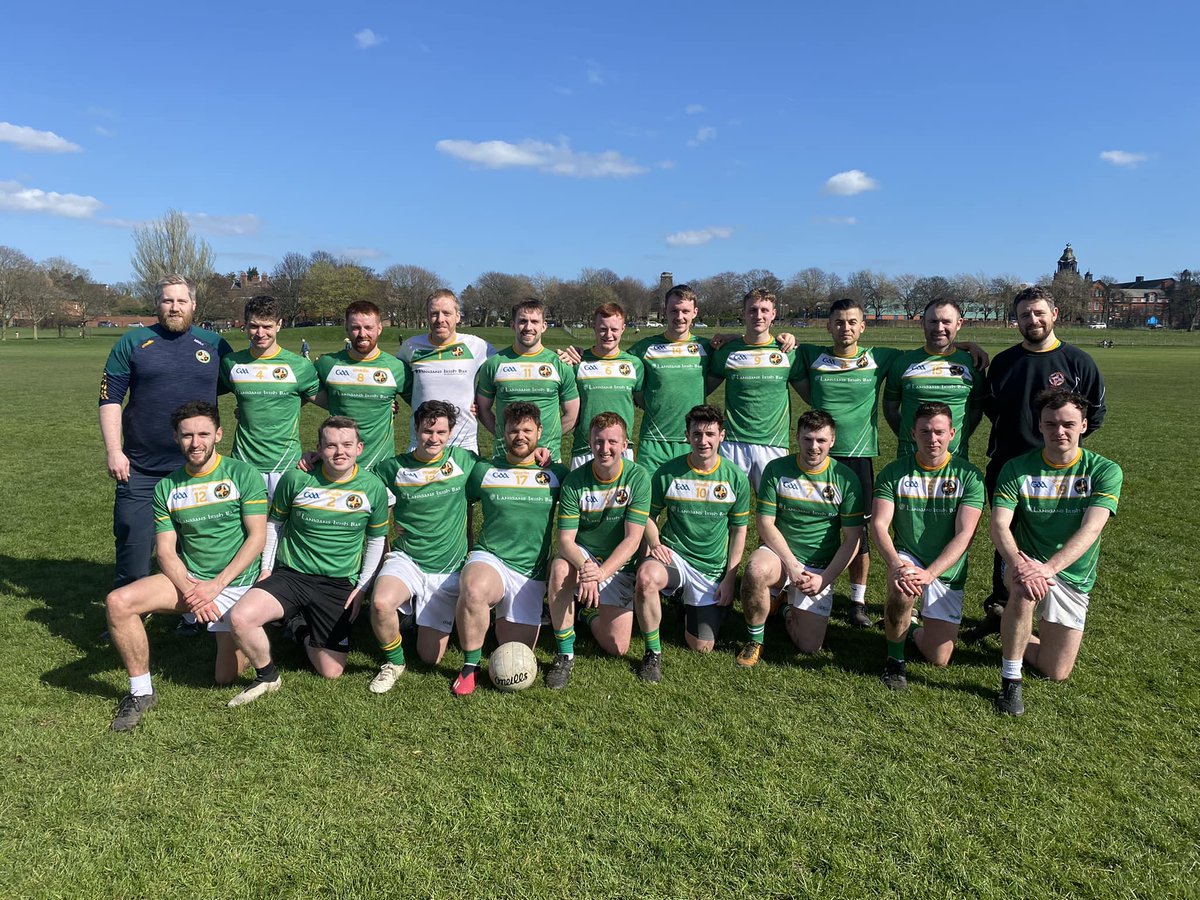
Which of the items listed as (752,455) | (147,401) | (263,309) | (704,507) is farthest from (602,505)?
(147,401)

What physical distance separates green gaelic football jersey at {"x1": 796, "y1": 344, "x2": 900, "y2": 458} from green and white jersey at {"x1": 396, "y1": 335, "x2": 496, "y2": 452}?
2682 millimetres

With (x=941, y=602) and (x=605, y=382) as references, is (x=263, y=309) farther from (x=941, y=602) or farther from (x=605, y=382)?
(x=941, y=602)

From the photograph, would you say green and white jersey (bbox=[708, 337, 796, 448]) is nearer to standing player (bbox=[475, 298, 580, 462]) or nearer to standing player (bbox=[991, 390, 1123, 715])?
Answer: standing player (bbox=[475, 298, 580, 462])

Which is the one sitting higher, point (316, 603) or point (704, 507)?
point (704, 507)

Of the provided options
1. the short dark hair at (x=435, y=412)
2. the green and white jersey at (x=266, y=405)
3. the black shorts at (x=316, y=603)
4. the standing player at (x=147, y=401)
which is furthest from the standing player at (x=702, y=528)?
the standing player at (x=147, y=401)

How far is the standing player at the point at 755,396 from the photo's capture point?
5598 mm

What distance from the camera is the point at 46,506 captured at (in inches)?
342

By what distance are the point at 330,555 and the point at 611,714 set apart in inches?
80.0

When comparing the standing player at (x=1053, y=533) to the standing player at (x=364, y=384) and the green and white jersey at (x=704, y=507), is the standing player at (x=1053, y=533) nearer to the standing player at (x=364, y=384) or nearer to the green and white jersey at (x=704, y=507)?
the green and white jersey at (x=704, y=507)

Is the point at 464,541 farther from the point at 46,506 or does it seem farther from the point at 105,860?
the point at 46,506

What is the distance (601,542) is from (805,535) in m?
1.39

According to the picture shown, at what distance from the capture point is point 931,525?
4625 millimetres

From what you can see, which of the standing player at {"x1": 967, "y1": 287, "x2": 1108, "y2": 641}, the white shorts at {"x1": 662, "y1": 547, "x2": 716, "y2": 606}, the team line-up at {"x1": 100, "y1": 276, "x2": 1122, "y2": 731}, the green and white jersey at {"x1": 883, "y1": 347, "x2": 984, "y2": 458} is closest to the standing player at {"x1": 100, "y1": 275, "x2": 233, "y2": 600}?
the team line-up at {"x1": 100, "y1": 276, "x2": 1122, "y2": 731}

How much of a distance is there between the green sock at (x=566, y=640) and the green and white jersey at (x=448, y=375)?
1.73 m
